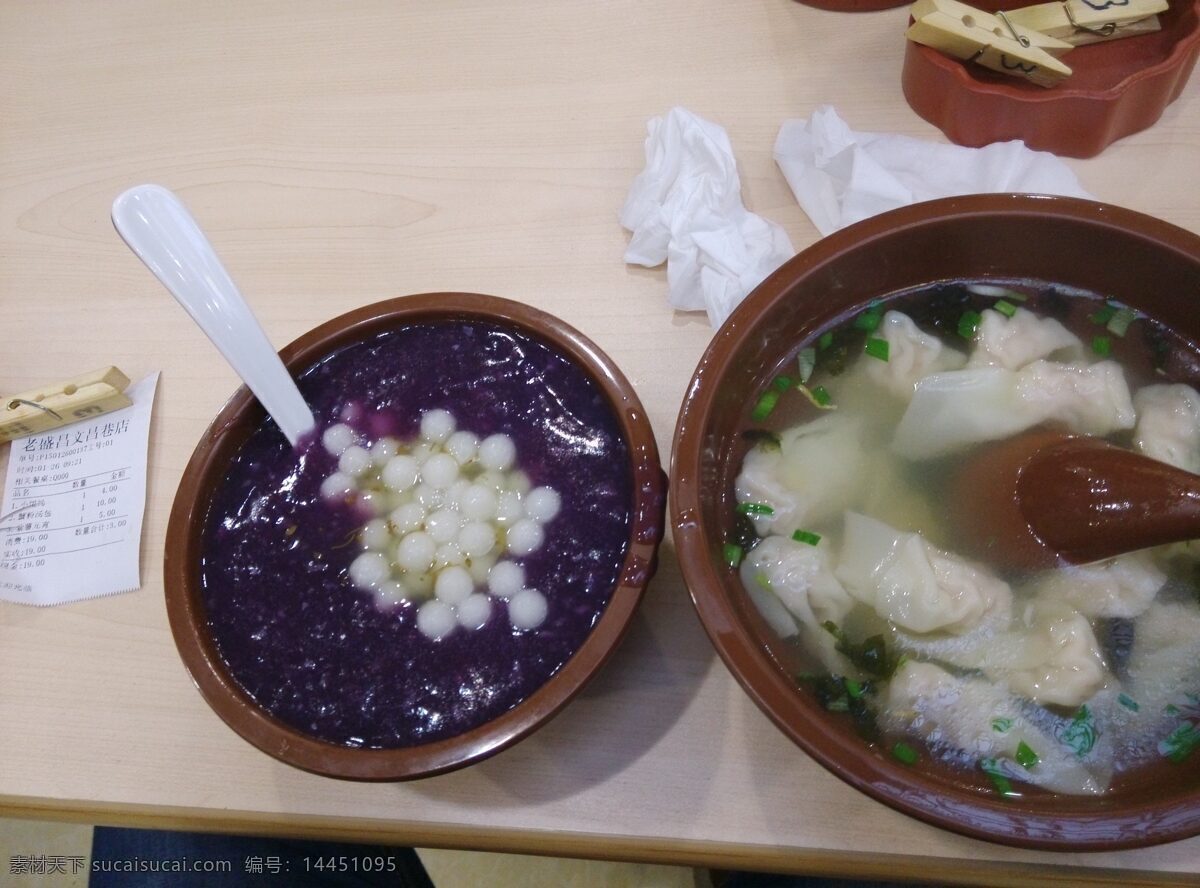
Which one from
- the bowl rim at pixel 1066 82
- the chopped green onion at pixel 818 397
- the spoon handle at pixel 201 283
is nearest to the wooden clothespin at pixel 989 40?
the bowl rim at pixel 1066 82

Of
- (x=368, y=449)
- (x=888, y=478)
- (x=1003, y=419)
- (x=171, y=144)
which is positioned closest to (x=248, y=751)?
(x=368, y=449)

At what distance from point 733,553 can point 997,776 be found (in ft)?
0.98

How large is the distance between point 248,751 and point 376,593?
0.26 meters

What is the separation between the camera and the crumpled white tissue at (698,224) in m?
1.06

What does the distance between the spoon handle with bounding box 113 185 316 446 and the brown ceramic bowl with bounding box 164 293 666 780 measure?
0.04 meters

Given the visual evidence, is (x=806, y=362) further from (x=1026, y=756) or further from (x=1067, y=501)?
(x=1026, y=756)

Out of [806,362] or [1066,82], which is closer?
[806,362]

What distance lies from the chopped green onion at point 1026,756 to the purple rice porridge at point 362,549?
392 millimetres

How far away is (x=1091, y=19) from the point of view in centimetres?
108

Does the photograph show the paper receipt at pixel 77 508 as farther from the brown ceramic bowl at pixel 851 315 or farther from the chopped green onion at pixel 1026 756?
the chopped green onion at pixel 1026 756

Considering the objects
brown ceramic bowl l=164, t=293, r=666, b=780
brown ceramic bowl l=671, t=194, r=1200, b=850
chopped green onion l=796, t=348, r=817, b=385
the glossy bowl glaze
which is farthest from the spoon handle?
the glossy bowl glaze

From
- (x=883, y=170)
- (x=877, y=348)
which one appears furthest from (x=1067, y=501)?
(x=883, y=170)

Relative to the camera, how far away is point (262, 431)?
930mm

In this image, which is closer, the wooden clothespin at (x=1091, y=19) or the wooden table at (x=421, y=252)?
the wooden table at (x=421, y=252)
